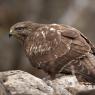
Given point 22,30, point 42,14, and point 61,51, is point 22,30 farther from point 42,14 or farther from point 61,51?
point 42,14

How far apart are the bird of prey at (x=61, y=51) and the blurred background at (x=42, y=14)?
452 inches

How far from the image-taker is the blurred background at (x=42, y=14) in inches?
1090

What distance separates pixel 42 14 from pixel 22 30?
1240cm

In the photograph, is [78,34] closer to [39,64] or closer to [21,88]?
[39,64]

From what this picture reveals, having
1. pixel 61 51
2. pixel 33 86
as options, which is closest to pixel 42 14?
pixel 61 51

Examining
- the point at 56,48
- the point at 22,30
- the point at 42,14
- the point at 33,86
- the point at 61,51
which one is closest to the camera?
the point at 33,86

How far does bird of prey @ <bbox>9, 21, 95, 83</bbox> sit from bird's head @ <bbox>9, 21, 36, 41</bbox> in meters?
0.35

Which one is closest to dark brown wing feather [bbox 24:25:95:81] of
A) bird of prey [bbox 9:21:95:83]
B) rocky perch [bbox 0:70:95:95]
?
bird of prey [bbox 9:21:95:83]

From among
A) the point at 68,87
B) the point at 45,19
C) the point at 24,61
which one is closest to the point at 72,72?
the point at 68,87

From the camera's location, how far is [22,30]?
16.6 metres

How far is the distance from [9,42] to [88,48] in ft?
42.7

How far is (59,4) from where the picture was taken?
29859mm

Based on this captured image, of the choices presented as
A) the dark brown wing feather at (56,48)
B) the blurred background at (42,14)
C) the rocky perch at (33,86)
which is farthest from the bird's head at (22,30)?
the blurred background at (42,14)

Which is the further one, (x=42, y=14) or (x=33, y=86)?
(x=42, y=14)
